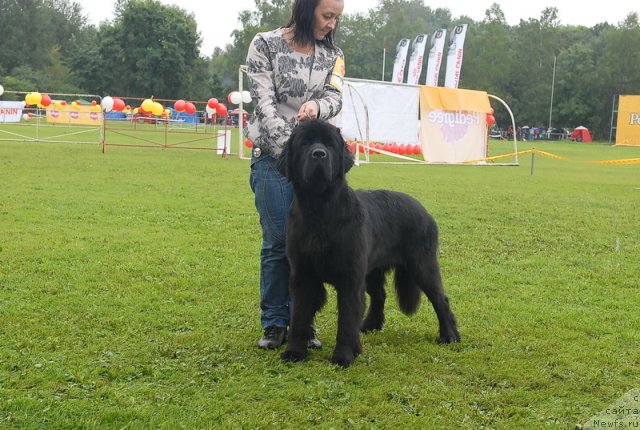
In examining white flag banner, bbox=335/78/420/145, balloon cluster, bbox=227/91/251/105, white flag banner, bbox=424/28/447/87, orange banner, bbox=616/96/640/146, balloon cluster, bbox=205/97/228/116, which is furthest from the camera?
orange banner, bbox=616/96/640/146

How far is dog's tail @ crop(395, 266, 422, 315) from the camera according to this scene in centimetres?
483

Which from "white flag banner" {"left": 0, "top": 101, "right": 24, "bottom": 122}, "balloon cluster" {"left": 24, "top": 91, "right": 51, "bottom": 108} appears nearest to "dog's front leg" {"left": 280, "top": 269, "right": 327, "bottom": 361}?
"balloon cluster" {"left": 24, "top": 91, "right": 51, "bottom": 108}

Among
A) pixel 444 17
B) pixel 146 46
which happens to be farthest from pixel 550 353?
pixel 444 17

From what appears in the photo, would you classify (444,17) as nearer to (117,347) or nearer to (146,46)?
(146,46)

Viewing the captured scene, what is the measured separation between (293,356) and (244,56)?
7805 cm

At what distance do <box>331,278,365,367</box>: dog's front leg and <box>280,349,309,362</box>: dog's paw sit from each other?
8.1 inches

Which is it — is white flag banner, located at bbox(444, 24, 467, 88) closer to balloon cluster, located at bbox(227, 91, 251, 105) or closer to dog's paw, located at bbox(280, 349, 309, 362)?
balloon cluster, located at bbox(227, 91, 251, 105)

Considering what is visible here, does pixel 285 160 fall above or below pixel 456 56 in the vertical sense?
below

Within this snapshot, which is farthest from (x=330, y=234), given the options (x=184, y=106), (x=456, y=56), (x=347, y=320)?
(x=456, y=56)

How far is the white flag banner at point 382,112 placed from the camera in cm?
2342

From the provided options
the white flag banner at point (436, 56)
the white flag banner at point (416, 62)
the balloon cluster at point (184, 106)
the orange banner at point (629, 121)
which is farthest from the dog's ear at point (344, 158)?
the orange banner at point (629, 121)

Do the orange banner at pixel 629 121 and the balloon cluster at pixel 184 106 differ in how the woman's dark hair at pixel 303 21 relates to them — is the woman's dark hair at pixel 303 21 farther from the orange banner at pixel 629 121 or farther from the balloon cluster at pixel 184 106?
the orange banner at pixel 629 121

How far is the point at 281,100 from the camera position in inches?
173

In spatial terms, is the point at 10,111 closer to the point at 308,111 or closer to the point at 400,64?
the point at 400,64
